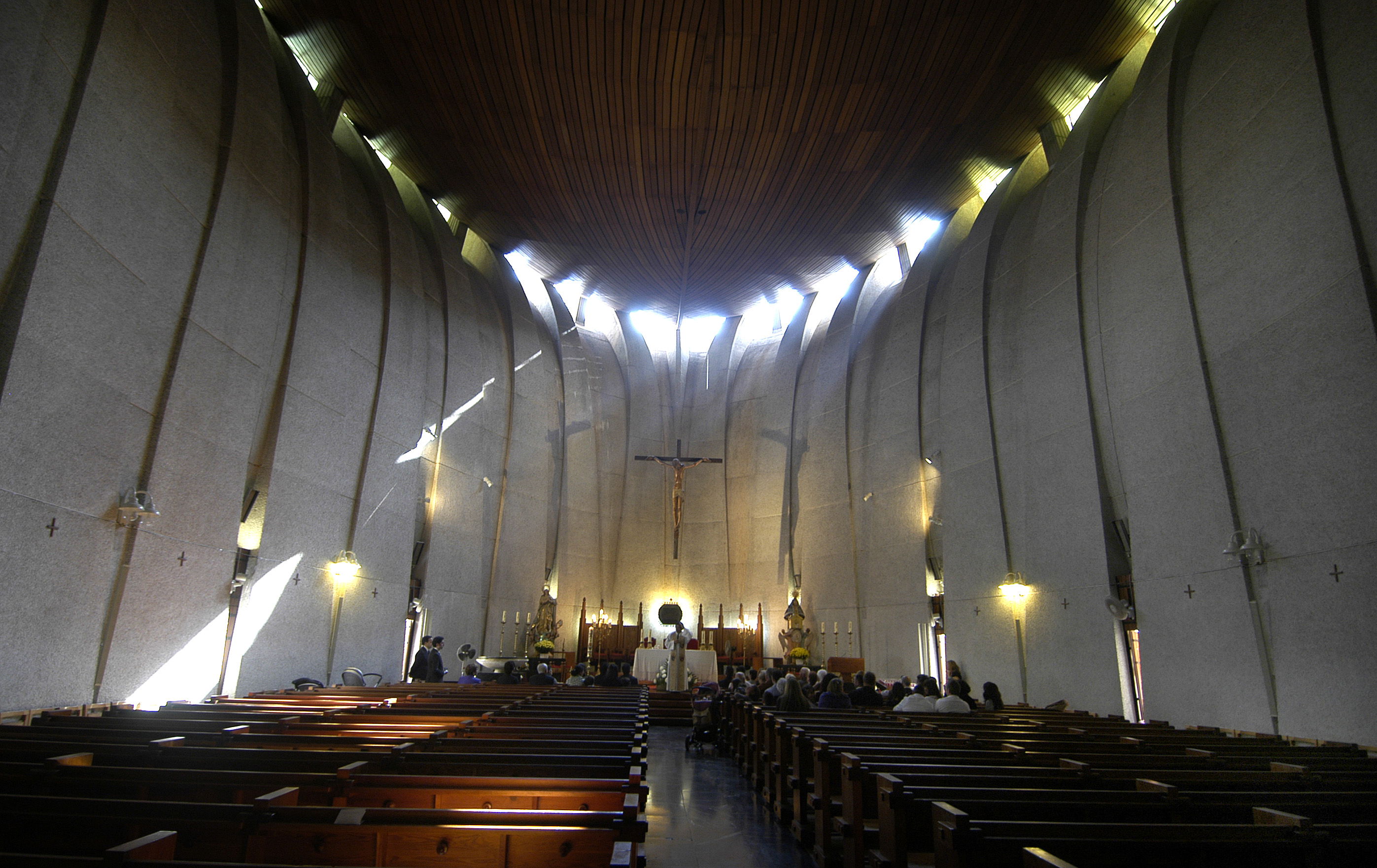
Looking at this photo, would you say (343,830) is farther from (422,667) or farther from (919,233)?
(919,233)

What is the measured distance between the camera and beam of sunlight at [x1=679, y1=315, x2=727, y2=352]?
63.6 feet

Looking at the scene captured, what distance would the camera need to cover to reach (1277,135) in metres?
6.70

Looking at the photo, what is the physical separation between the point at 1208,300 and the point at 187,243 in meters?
9.76

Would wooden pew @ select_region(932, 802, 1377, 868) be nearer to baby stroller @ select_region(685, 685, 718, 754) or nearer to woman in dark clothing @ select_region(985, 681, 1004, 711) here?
woman in dark clothing @ select_region(985, 681, 1004, 711)

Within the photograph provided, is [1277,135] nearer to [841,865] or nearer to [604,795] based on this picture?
[841,865]

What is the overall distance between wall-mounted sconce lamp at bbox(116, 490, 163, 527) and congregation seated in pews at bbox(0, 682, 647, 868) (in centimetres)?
280

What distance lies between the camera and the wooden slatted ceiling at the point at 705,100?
909cm

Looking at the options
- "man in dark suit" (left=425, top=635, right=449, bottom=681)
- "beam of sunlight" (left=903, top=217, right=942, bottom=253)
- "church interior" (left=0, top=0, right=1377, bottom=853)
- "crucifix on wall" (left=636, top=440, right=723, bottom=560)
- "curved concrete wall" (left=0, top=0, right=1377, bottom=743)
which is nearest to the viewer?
"curved concrete wall" (left=0, top=0, right=1377, bottom=743)

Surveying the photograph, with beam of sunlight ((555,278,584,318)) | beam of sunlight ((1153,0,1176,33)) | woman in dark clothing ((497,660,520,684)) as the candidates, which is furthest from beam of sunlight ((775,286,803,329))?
woman in dark clothing ((497,660,520,684))

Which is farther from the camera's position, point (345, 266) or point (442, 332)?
point (442, 332)

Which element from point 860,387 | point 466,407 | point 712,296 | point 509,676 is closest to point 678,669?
point 509,676

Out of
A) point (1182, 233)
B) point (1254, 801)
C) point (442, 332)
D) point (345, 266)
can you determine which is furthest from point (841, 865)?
point (442, 332)

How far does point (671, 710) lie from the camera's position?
10992 mm

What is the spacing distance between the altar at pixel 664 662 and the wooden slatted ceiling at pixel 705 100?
302 inches
